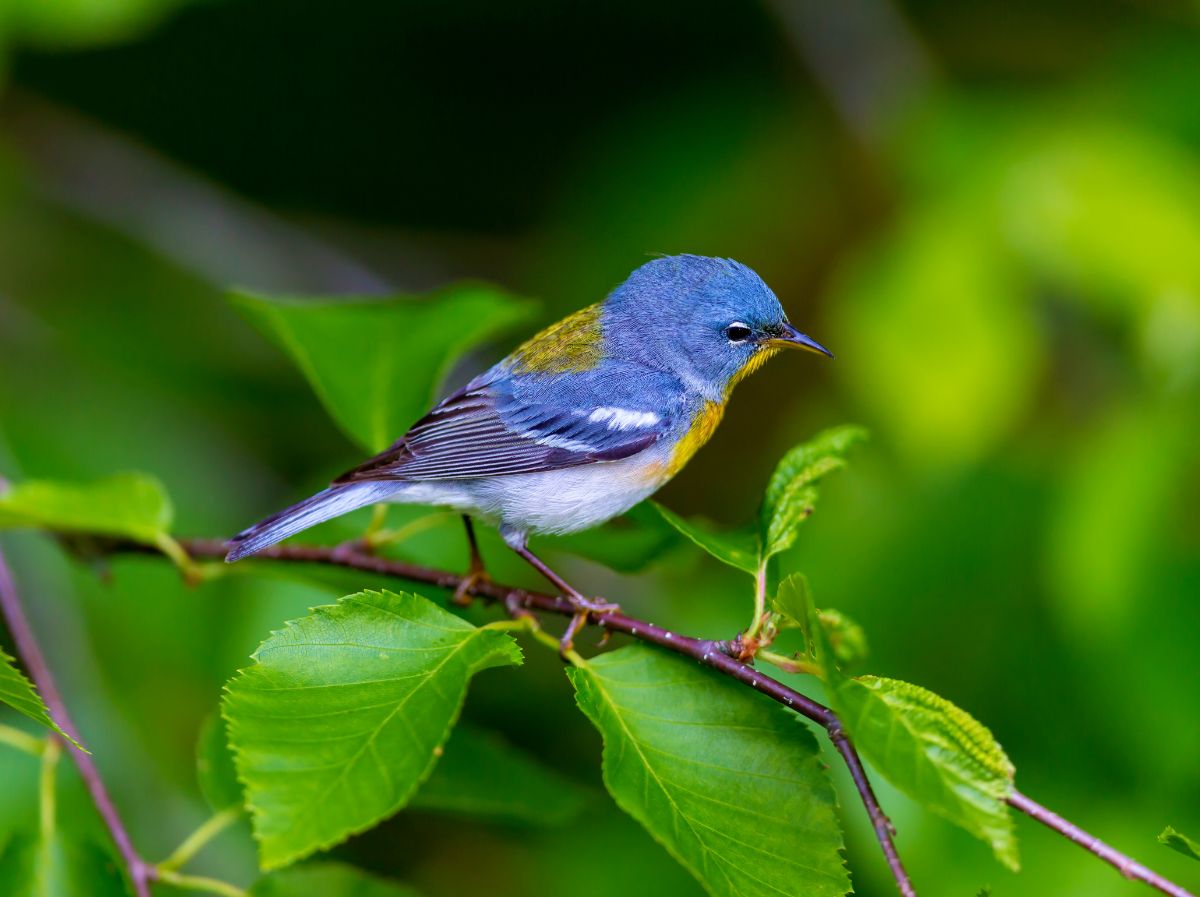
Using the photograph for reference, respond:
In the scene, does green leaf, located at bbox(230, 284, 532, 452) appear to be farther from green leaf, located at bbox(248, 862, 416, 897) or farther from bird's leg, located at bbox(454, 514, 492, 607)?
green leaf, located at bbox(248, 862, 416, 897)

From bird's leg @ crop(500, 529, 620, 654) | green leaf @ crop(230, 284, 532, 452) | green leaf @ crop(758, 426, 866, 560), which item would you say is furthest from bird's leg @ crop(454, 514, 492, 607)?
green leaf @ crop(758, 426, 866, 560)

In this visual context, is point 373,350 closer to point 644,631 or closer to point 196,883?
point 644,631

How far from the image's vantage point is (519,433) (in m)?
2.99

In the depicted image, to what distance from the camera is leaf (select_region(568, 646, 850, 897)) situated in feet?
6.08

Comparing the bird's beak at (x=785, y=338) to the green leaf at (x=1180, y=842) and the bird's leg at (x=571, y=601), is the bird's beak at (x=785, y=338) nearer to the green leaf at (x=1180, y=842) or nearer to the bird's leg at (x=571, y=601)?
the bird's leg at (x=571, y=601)

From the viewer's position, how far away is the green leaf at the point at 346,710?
5.72 ft

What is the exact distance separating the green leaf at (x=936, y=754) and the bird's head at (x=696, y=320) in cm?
142

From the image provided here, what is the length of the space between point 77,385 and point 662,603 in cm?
259

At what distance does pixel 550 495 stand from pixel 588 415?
27 cm

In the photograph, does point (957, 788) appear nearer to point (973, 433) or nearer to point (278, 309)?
point (278, 309)

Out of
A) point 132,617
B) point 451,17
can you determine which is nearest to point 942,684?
point 132,617

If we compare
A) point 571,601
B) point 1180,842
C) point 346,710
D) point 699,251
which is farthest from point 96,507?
→ point 699,251

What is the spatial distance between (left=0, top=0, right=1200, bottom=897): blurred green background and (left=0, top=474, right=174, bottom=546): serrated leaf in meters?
0.30

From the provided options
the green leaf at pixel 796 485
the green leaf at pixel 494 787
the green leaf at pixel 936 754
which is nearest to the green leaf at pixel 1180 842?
the green leaf at pixel 936 754
